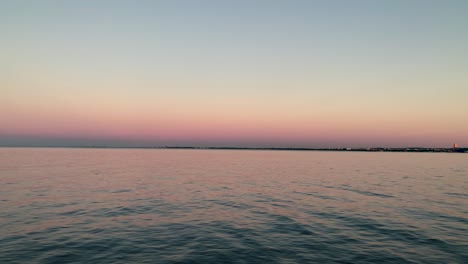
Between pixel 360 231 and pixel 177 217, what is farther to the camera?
pixel 177 217

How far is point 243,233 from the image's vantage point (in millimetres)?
22094

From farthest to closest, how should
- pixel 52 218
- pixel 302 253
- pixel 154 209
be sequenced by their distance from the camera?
pixel 154 209, pixel 52 218, pixel 302 253

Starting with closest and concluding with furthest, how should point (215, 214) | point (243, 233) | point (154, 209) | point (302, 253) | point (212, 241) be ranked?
point (302, 253)
point (212, 241)
point (243, 233)
point (215, 214)
point (154, 209)

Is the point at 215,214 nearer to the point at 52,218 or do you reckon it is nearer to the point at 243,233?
the point at 243,233

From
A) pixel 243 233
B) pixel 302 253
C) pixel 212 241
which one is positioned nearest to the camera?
pixel 302 253

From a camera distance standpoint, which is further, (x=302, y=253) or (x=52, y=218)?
(x=52, y=218)

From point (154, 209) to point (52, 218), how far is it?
8.84 m

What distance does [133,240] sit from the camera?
2011 cm

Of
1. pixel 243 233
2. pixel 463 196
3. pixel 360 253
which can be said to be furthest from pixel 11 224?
pixel 463 196

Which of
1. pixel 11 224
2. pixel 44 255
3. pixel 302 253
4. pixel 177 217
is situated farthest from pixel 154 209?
pixel 302 253

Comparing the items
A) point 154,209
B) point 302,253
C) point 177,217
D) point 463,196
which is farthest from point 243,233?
point 463,196

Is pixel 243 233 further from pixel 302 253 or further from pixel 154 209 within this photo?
pixel 154 209

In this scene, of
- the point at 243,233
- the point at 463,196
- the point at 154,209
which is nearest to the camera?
the point at 243,233

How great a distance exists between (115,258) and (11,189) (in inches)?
1356
